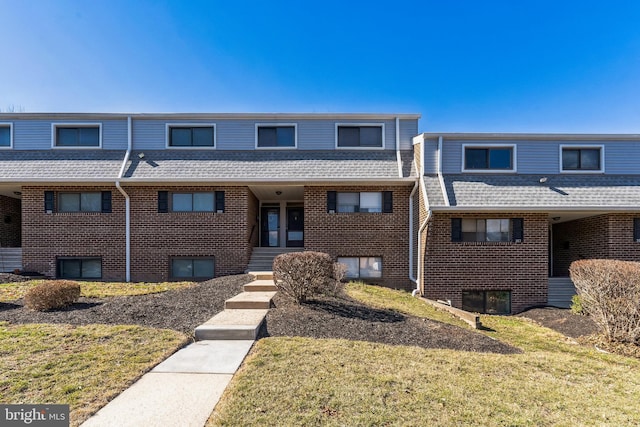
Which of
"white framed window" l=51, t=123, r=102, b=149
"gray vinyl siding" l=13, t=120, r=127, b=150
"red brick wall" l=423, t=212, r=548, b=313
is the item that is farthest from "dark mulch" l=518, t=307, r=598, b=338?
"white framed window" l=51, t=123, r=102, b=149

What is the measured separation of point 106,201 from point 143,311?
6812 mm

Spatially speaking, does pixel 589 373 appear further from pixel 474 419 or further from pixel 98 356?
pixel 98 356

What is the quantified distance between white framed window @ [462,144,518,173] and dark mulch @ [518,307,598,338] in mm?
4810

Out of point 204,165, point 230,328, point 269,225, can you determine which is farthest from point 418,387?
point 269,225

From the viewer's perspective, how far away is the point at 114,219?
1170 centimetres

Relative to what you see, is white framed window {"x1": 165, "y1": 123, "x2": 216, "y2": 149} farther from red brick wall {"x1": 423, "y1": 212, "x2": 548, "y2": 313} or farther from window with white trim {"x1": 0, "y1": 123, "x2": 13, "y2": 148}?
red brick wall {"x1": 423, "y1": 212, "x2": 548, "y2": 313}

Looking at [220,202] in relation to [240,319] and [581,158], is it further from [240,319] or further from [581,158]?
[581,158]

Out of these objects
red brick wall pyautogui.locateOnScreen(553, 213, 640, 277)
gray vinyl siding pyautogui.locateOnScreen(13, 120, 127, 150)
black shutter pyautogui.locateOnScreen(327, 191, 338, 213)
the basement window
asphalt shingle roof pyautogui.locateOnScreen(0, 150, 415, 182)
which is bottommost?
the basement window

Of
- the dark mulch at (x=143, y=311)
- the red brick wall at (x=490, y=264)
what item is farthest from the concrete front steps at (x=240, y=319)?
the red brick wall at (x=490, y=264)

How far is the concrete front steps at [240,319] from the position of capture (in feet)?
17.4

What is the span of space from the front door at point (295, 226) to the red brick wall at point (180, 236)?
10.9 ft

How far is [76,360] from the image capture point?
4344 mm

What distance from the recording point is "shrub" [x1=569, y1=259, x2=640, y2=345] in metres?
6.32

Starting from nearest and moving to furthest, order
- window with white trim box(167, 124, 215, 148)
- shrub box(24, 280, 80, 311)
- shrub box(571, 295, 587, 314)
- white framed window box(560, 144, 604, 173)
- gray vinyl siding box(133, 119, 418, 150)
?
1. shrub box(24, 280, 80, 311)
2. shrub box(571, 295, 587, 314)
3. white framed window box(560, 144, 604, 173)
4. gray vinyl siding box(133, 119, 418, 150)
5. window with white trim box(167, 124, 215, 148)
